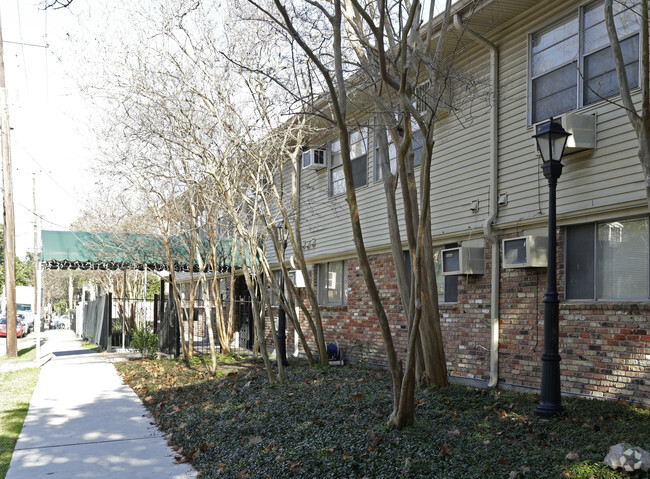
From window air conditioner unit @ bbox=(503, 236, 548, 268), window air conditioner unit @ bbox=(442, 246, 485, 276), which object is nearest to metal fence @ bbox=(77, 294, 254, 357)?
window air conditioner unit @ bbox=(442, 246, 485, 276)

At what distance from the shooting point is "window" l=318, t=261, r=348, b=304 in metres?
15.2

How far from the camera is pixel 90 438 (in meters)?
7.69

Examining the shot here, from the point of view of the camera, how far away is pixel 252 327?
18391 mm

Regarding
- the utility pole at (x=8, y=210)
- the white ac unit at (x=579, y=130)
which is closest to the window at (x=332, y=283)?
the white ac unit at (x=579, y=130)

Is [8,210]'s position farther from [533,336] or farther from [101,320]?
[533,336]

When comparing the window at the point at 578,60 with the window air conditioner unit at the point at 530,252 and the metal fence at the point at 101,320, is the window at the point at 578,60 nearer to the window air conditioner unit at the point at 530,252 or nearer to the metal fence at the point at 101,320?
the window air conditioner unit at the point at 530,252

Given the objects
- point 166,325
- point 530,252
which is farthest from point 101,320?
point 530,252

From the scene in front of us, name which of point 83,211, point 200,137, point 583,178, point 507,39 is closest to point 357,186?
point 200,137

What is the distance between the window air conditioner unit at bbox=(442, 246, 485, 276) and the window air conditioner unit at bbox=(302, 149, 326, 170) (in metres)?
5.78

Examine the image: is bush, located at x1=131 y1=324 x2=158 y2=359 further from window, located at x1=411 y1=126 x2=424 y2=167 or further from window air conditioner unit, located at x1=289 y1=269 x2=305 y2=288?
window, located at x1=411 y1=126 x2=424 y2=167

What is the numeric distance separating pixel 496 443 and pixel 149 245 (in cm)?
1385

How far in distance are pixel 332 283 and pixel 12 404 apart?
7.75 metres

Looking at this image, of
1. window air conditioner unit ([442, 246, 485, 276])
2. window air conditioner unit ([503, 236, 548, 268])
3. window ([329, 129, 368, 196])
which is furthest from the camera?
window ([329, 129, 368, 196])

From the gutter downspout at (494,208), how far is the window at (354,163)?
3.62 m
